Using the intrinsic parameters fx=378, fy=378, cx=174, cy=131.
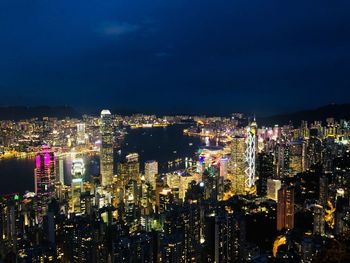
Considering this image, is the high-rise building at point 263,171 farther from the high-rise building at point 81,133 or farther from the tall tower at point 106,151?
the high-rise building at point 81,133

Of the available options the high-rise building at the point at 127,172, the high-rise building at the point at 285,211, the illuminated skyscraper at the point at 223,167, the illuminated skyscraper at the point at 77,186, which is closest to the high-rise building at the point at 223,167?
the illuminated skyscraper at the point at 223,167

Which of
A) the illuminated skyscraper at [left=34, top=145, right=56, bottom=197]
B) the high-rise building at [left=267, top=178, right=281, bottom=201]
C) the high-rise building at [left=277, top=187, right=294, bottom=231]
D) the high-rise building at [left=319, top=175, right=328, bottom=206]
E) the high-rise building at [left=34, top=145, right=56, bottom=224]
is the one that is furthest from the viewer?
the illuminated skyscraper at [left=34, top=145, right=56, bottom=197]

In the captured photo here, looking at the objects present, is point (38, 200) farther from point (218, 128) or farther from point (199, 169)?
point (218, 128)

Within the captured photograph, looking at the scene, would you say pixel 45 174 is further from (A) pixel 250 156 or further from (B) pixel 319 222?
(B) pixel 319 222

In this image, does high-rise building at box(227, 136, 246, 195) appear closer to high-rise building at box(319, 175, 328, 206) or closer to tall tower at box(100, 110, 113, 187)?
high-rise building at box(319, 175, 328, 206)

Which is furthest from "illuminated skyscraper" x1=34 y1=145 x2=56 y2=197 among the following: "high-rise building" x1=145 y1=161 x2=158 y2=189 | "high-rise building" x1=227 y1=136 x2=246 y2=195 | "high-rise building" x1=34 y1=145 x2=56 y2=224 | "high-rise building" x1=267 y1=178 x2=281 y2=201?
"high-rise building" x1=267 y1=178 x2=281 y2=201

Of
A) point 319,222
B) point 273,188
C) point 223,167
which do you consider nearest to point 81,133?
point 223,167
